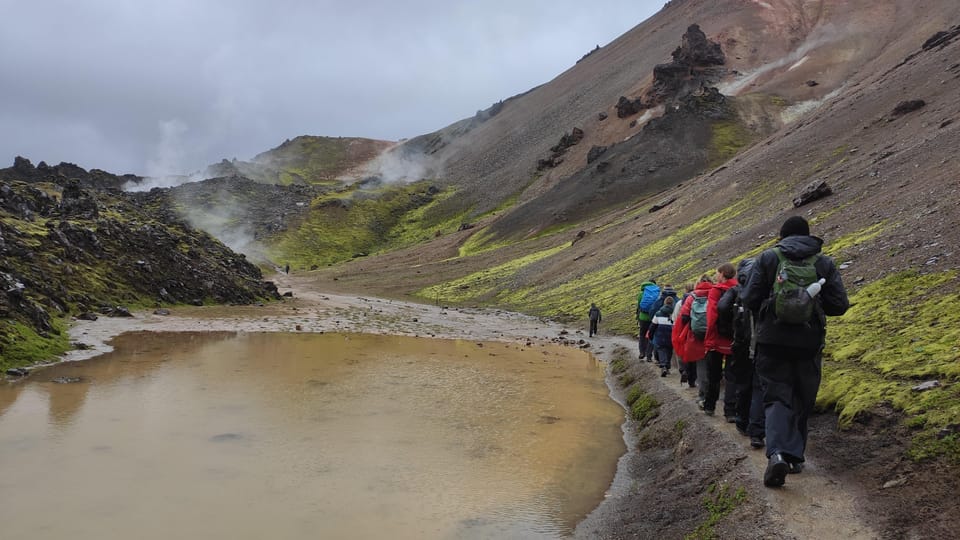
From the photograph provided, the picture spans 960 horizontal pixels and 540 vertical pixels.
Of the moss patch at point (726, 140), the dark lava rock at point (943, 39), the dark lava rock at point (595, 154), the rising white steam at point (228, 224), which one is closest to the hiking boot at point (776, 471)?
the dark lava rock at point (943, 39)

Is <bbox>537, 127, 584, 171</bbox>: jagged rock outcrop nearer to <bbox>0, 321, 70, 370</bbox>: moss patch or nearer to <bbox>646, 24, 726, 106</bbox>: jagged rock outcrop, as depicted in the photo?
<bbox>646, 24, 726, 106</bbox>: jagged rock outcrop

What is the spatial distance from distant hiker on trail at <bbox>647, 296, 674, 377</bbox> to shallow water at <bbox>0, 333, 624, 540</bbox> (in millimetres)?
2128

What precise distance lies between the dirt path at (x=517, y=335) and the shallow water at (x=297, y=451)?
5.34 ft

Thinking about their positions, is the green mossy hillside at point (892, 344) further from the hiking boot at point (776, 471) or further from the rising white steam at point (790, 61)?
the rising white steam at point (790, 61)

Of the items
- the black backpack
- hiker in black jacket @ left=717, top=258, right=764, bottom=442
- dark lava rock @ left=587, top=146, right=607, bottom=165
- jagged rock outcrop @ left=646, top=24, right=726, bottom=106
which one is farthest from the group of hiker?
jagged rock outcrop @ left=646, top=24, right=726, bottom=106

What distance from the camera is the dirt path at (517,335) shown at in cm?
739

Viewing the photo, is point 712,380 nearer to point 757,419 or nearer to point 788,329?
point 757,419

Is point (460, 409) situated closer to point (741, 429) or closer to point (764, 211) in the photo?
point (741, 429)

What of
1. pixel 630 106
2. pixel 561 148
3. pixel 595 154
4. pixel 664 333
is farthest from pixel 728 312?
pixel 561 148

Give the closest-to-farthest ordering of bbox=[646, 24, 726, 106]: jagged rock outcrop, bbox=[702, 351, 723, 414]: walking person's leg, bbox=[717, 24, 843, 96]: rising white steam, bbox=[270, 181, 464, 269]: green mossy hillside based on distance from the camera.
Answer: bbox=[702, 351, 723, 414]: walking person's leg < bbox=[717, 24, 843, 96]: rising white steam < bbox=[646, 24, 726, 106]: jagged rock outcrop < bbox=[270, 181, 464, 269]: green mossy hillside

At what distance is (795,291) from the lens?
26.6ft

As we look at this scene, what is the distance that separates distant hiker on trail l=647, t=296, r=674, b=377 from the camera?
19125 mm

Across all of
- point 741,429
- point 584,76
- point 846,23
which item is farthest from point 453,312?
point 584,76

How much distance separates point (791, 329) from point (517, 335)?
28.9 metres
